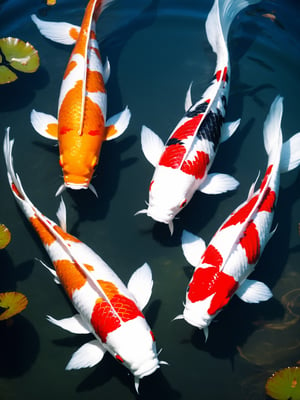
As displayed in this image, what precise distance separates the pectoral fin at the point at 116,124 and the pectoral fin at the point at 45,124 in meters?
0.42

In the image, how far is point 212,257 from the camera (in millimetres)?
3096

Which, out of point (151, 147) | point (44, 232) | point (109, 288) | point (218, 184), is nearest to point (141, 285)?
point (109, 288)

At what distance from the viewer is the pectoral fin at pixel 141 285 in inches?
125

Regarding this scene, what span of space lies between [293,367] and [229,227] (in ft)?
3.18

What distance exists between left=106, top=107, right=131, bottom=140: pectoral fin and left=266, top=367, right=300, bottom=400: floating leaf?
211 cm

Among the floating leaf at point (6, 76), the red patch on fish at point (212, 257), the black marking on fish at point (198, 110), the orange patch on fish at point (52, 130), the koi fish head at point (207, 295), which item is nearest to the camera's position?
the koi fish head at point (207, 295)

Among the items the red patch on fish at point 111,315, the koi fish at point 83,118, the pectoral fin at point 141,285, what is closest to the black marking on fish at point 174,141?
the koi fish at point 83,118

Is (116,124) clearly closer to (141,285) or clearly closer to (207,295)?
(141,285)

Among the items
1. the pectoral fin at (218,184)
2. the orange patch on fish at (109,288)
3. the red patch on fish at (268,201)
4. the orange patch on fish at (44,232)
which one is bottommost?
the orange patch on fish at (109,288)

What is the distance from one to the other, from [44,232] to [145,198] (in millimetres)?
925

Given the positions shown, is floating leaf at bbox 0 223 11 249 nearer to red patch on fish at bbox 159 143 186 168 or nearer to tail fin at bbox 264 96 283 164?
red patch on fish at bbox 159 143 186 168

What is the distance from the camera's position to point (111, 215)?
3770 millimetres

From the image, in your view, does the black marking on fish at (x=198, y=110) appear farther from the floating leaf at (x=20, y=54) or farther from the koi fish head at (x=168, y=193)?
the floating leaf at (x=20, y=54)

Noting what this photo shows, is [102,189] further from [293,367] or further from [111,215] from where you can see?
[293,367]
